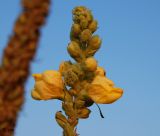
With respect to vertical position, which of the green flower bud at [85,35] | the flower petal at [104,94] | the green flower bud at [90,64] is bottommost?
the flower petal at [104,94]

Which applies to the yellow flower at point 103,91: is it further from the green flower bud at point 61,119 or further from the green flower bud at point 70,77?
the green flower bud at point 61,119

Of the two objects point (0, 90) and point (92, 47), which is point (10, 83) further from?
point (92, 47)

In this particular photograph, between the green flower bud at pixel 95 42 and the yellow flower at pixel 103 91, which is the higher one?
the green flower bud at pixel 95 42

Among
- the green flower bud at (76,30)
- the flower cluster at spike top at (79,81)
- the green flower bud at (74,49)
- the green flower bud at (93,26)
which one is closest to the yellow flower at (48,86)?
the flower cluster at spike top at (79,81)

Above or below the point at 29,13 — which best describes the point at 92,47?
above

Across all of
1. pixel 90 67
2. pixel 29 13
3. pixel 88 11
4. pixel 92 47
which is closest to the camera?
pixel 29 13

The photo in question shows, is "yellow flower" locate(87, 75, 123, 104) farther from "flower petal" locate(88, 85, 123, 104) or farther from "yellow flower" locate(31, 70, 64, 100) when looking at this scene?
"yellow flower" locate(31, 70, 64, 100)

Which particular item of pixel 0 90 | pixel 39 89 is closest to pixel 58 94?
pixel 39 89
